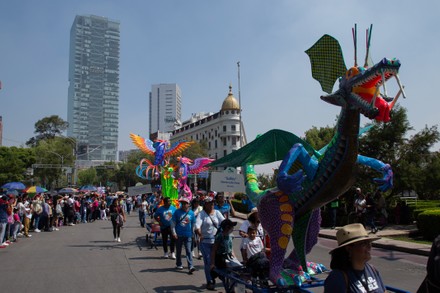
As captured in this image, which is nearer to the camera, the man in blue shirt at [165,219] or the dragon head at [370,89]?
the dragon head at [370,89]

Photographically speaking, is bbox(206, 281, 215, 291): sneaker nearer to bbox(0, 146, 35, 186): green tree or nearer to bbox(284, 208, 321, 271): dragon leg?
bbox(284, 208, 321, 271): dragon leg

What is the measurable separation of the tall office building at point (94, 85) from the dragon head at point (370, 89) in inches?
6769

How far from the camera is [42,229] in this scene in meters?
19.7

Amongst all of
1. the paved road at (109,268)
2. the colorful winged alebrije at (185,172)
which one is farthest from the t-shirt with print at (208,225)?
the colorful winged alebrije at (185,172)

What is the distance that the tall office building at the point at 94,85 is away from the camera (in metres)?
172

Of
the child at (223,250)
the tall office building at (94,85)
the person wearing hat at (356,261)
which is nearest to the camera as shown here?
the person wearing hat at (356,261)

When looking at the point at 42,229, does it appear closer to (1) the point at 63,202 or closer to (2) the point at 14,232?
(1) the point at 63,202

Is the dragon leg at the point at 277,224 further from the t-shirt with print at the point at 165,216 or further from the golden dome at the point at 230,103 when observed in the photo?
the golden dome at the point at 230,103

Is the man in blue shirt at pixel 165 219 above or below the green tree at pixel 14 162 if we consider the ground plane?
below

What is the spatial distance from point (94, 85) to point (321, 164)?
182 metres

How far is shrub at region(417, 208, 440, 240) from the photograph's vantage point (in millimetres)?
12372

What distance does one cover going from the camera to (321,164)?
5.62 metres

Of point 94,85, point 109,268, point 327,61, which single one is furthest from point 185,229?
point 94,85

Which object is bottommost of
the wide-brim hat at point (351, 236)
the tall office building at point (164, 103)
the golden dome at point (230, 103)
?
the wide-brim hat at point (351, 236)
